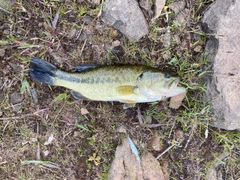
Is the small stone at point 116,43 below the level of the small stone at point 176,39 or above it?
below

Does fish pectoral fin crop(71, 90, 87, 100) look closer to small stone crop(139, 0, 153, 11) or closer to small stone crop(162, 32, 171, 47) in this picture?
small stone crop(162, 32, 171, 47)

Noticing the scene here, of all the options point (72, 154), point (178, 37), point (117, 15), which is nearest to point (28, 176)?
point (72, 154)

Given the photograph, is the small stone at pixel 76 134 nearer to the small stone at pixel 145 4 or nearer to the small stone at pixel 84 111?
the small stone at pixel 84 111

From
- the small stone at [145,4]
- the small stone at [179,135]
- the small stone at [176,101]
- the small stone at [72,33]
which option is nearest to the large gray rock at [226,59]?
the small stone at [176,101]

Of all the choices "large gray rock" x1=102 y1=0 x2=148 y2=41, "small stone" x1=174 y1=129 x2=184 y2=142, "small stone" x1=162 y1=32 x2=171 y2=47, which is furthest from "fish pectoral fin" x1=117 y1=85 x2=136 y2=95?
"small stone" x1=174 y1=129 x2=184 y2=142

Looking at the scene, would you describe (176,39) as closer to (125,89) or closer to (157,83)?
(157,83)

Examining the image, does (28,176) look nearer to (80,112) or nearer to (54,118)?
(54,118)
